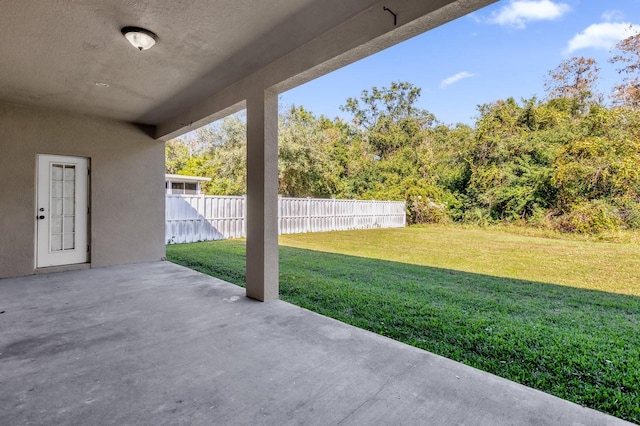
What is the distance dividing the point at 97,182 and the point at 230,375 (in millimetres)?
5145

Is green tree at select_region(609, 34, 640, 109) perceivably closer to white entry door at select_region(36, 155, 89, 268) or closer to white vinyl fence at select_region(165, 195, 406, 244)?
white vinyl fence at select_region(165, 195, 406, 244)

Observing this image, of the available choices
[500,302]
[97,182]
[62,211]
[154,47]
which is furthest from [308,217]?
[154,47]

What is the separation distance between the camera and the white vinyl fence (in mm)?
9570

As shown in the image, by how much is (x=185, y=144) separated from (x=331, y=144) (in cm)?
1059

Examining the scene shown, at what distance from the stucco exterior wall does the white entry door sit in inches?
5.2

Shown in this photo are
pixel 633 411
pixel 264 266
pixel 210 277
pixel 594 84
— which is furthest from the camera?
pixel 594 84

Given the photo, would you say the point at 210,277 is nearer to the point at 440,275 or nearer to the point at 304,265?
the point at 304,265

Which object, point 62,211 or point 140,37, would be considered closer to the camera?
point 140,37

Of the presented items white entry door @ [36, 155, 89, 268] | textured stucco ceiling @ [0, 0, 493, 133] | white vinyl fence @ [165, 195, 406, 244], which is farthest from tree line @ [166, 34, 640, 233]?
textured stucco ceiling @ [0, 0, 493, 133]

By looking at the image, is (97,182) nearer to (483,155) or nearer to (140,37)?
(140,37)

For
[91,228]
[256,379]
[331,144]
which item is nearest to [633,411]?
[256,379]

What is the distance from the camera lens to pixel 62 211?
5.59 meters

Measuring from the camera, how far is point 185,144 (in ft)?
73.6

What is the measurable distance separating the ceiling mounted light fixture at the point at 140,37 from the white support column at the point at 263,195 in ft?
3.95
